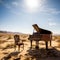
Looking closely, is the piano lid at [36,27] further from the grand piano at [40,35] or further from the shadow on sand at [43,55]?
the shadow on sand at [43,55]

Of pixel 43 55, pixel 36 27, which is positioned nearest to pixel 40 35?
pixel 36 27

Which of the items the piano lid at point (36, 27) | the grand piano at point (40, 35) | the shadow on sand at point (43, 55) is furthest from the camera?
the piano lid at point (36, 27)

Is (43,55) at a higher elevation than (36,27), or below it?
below

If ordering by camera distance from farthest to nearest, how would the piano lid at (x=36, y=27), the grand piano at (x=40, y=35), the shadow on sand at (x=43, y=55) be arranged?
the piano lid at (x=36, y=27), the grand piano at (x=40, y=35), the shadow on sand at (x=43, y=55)

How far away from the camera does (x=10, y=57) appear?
1198 cm

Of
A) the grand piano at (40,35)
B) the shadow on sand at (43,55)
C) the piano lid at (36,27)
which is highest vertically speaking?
the piano lid at (36,27)

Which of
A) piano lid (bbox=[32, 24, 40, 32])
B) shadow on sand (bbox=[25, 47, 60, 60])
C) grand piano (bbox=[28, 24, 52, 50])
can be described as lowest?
shadow on sand (bbox=[25, 47, 60, 60])

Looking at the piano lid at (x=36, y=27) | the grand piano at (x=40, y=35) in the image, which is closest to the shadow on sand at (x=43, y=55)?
the grand piano at (x=40, y=35)

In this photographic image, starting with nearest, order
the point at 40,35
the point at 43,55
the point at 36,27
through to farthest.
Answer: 1. the point at 43,55
2. the point at 40,35
3. the point at 36,27

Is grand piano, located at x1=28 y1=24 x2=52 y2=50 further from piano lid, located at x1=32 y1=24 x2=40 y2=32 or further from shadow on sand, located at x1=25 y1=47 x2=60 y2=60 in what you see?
shadow on sand, located at x1=25 y1=47 x2=60 y2=60

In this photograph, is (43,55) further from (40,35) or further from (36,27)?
(36,27)

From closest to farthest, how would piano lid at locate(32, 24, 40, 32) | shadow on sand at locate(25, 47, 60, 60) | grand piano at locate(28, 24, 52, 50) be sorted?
1. shadow on sand at locate(25, 47, 60, 60)
2. grand piano at locate(28, 24, 52, 50)
3. piano lid at locate(32, 24, 40, 32)

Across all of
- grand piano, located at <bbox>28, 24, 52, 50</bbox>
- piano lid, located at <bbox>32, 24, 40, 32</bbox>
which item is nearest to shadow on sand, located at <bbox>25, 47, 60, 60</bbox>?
grand piano, located at <bbox>28, 24, 52, 50</bbox>

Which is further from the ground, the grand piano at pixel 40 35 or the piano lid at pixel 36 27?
the piano lid at pixel 36 27
